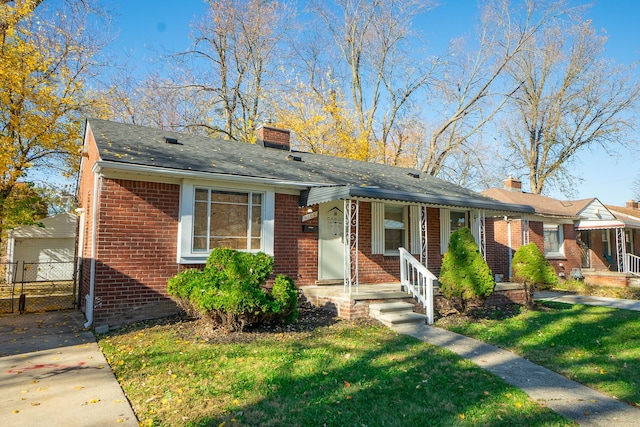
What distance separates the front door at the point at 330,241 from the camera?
982cm

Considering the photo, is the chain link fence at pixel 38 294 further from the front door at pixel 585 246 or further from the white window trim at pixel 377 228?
the front door at pixel 585 246

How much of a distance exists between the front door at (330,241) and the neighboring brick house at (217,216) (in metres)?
0.03

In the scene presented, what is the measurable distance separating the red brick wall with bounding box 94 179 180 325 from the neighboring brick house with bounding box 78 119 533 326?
0.7 inches

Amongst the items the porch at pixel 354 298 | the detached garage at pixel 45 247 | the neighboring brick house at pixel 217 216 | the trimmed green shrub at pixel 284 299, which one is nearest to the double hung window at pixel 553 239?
the neighboring brick house at pixel 217 216

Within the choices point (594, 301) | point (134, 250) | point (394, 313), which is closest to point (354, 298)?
point (394, 313)

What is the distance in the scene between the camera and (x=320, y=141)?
22.2 m

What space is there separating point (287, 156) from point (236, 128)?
12.6 meters

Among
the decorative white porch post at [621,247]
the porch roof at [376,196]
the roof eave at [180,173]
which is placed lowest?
the decorative white porch post at [621,247]

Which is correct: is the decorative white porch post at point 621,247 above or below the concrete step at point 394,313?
above

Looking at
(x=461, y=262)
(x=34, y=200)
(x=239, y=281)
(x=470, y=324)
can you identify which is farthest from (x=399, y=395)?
(x=34, y=200)

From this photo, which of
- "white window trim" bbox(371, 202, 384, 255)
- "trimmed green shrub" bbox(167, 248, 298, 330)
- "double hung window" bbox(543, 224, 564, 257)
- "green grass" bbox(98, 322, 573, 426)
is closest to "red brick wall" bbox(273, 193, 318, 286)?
"white window trim" bbox(371, 202, 384, 255)

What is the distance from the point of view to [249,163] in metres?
9.84

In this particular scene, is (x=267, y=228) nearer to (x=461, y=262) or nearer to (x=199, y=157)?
(x=199, y=157)

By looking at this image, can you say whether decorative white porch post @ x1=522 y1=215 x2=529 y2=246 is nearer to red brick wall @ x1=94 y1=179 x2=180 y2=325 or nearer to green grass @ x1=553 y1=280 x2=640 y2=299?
green grass @ x1=553 y1=280 x2=640 y2=299
